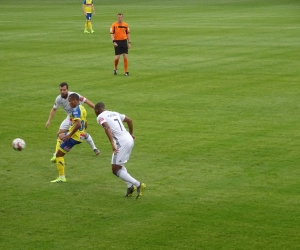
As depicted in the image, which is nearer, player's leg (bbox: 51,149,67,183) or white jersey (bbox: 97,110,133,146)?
white jersey (bbox: 97,110,133,146)

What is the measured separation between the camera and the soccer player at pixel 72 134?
15.4 meters

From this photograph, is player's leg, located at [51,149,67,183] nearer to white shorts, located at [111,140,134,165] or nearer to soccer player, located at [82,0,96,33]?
white shorts, located at [111,140,134,165]

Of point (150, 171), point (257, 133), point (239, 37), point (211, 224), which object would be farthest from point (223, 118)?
point (239, 37)

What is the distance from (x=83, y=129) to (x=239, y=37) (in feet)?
87.8

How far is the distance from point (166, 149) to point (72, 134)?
10.6 ft

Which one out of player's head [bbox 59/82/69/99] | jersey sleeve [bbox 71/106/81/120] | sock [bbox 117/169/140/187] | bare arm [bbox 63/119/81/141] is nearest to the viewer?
sock [bbox 117/169/140/187]

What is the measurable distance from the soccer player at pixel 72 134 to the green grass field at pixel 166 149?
1.20 feet

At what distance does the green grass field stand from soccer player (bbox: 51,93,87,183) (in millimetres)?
365

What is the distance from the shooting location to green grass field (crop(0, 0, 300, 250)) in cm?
1254

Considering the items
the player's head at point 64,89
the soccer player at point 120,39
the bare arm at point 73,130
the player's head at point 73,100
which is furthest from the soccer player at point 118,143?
the soccer player at point 120,39

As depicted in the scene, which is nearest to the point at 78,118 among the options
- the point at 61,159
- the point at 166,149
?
the point at 61,159

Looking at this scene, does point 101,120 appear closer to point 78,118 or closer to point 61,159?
point 78,118

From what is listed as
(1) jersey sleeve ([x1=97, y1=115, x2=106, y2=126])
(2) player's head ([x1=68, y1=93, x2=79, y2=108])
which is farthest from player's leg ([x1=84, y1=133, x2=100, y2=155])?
(1) jersey sleeve ([x1=97, y1=115, x2=106, y2=126])

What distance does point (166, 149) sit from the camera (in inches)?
702
